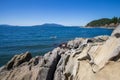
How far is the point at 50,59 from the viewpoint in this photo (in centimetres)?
1911

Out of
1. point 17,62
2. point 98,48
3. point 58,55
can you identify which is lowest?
point 17,62

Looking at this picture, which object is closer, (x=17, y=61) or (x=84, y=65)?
(x=84, y=65)

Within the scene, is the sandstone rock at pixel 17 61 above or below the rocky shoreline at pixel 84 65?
below

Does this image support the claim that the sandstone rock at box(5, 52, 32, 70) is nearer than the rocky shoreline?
No

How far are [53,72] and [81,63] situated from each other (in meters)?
5.36

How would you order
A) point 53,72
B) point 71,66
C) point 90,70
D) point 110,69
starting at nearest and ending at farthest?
point 110,69 → point 90,70 → point 71,66 → point 53,72

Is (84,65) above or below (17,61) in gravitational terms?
above

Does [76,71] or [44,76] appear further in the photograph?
[44,76]

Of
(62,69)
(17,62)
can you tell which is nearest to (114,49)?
(62,69)

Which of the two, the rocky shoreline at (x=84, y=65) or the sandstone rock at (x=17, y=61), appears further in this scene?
the sandstone rock at (x=17, y=61)

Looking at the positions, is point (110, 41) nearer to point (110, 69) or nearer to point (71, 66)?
point (110, 69)

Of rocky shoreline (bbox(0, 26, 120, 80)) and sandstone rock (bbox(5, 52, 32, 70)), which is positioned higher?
rocky shoreline (bbox(0, 26, 120, 80))

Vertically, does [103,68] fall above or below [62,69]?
above

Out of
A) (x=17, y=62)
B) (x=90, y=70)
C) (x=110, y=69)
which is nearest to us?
(x=110, y=69)
